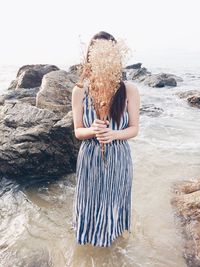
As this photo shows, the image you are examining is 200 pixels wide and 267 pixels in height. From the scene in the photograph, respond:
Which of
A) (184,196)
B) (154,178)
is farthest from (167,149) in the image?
(184,196)

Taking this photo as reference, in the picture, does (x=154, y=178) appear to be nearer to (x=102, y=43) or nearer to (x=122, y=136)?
(x=122, y=136)

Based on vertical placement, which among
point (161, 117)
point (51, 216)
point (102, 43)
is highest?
point (102, 43)

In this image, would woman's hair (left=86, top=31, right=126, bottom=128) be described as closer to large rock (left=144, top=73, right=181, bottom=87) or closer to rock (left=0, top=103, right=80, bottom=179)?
rock (left=0, top=103, right=80, bottom=179)

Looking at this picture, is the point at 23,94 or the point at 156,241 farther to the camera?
the point at 23,94

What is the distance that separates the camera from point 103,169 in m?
3.63

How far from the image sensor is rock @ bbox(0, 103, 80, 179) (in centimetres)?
598

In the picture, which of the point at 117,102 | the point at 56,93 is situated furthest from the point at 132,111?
the point at 56,93

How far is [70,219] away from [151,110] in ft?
30.9

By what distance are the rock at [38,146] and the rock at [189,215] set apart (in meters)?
2.04

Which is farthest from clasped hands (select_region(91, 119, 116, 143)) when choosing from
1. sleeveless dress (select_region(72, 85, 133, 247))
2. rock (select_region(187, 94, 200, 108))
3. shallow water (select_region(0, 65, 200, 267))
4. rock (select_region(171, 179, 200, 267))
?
rock (select_region(187, 94, 200, 108))

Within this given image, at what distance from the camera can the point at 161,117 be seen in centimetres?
1273

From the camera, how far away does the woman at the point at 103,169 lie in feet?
11.4

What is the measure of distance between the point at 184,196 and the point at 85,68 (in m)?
2.96

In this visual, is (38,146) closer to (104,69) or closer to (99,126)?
(99,126)
